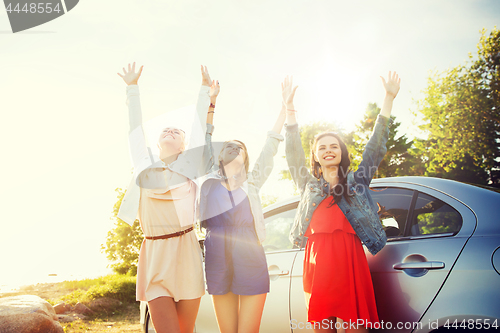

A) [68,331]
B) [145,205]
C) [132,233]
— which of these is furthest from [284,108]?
[132,233]

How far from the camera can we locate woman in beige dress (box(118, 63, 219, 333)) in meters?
2.21

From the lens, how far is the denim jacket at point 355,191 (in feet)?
7.44

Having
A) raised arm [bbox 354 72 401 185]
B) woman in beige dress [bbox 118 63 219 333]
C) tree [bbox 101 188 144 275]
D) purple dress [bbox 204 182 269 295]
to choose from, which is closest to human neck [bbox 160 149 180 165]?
woman in beige dress [bbox 118 63 219 333]

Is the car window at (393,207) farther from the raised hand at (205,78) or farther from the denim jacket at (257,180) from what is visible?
the raised hand at (205,78)

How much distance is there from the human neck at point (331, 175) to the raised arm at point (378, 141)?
0.14m

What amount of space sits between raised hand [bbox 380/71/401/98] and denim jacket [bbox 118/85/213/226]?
145 cm

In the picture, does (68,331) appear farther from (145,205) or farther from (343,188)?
(343,188)

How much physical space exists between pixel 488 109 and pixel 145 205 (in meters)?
15.7

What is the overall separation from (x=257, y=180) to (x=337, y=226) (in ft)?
2.45

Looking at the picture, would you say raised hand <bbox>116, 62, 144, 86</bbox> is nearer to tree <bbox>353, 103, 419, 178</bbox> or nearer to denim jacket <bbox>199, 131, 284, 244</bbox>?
denim jacket <bbox>199, 131, 284, 244</bbox>

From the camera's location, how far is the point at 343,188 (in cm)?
244

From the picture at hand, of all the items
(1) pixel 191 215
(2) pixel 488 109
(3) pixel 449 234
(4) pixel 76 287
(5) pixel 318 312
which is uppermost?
(2) pixel 488 109

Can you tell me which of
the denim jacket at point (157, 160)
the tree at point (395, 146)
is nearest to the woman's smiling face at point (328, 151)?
the denim jacket at point (157, 160)

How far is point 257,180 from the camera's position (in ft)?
8.91
